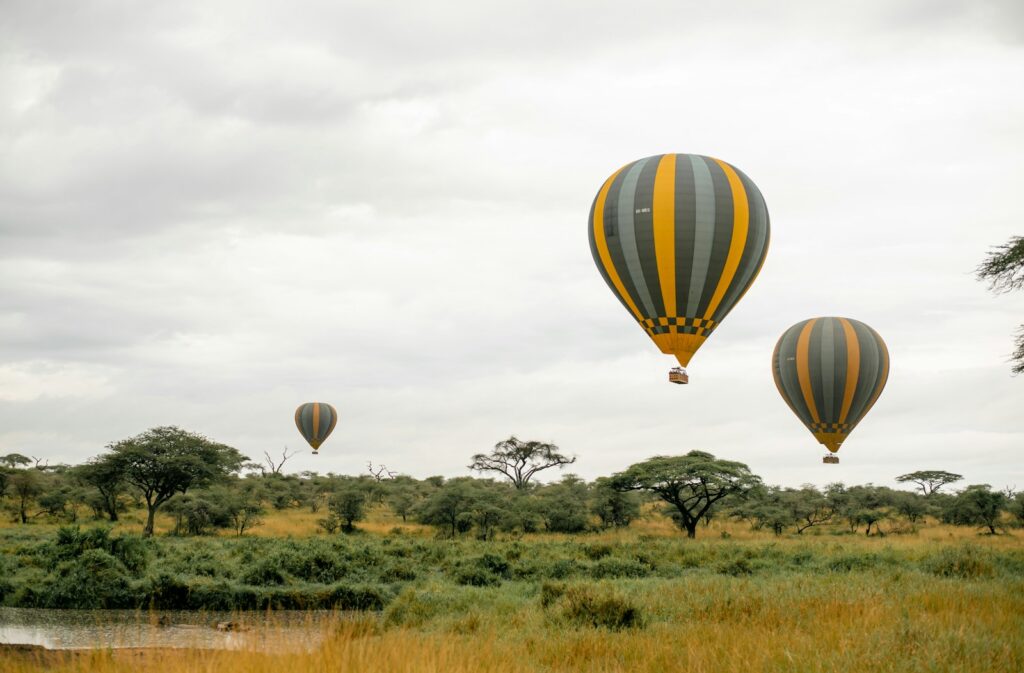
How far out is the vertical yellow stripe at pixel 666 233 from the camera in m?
27.8

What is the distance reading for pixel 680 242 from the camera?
27.7 m

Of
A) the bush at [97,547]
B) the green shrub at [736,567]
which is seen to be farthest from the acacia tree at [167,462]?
the green shrub at [736,567]

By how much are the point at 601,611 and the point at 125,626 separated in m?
11.9

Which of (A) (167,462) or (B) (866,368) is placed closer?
(B) (866,368)

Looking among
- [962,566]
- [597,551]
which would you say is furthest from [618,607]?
[597,551]

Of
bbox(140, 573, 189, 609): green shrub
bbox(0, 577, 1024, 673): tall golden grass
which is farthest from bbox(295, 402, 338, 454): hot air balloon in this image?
bbox(0, 577, 1024, 673): tall golden grass

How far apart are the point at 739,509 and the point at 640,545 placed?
21.8m

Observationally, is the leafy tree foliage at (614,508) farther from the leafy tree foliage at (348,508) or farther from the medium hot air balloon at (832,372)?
the leafy tree foliage at (348,508)

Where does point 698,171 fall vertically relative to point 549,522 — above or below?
above

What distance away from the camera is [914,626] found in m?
10.3

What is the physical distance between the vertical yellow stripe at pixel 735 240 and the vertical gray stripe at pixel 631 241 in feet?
7.56

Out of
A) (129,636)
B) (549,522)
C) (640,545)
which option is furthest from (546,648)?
(549,522)

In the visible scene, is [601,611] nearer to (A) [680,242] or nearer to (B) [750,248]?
(A) [680,242]

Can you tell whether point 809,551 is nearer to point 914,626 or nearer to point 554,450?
point 914,626
